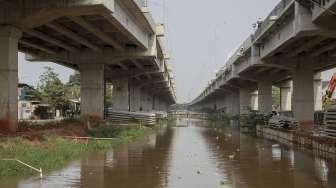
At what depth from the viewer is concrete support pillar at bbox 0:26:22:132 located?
30453mm

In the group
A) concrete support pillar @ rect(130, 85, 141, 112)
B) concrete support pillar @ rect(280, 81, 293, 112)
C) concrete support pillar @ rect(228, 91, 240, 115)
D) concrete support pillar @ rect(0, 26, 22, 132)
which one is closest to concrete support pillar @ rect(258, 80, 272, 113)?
concrete support pillar @ rect(130, 85, 141, 112)

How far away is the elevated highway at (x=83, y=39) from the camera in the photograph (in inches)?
1201

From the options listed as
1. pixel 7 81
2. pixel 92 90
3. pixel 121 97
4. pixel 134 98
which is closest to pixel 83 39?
pixel 92 90

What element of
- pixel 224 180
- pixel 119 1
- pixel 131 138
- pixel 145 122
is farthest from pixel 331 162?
pixel 145 122

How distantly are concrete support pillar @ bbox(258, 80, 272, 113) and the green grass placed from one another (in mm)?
47237

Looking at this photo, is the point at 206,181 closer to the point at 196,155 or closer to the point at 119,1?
the point at 196,155

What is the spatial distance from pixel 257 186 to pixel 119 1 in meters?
20.3

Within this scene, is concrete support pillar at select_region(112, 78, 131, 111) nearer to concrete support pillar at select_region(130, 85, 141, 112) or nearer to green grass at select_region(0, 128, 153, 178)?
concrete support pillar at select_region(130, 85, 141, 112)

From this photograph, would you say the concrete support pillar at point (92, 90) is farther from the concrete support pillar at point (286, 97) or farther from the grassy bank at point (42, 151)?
the concrete support pillar at point (286, 97)

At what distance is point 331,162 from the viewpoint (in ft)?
95.3

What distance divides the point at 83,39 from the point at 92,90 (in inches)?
353

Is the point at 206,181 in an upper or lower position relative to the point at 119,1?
lower

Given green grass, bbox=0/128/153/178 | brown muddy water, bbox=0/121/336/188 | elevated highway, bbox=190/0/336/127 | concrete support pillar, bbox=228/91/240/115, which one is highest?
elevated highway, bbox=190/0/336/127

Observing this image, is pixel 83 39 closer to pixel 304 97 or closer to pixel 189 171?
pixel 304 97
